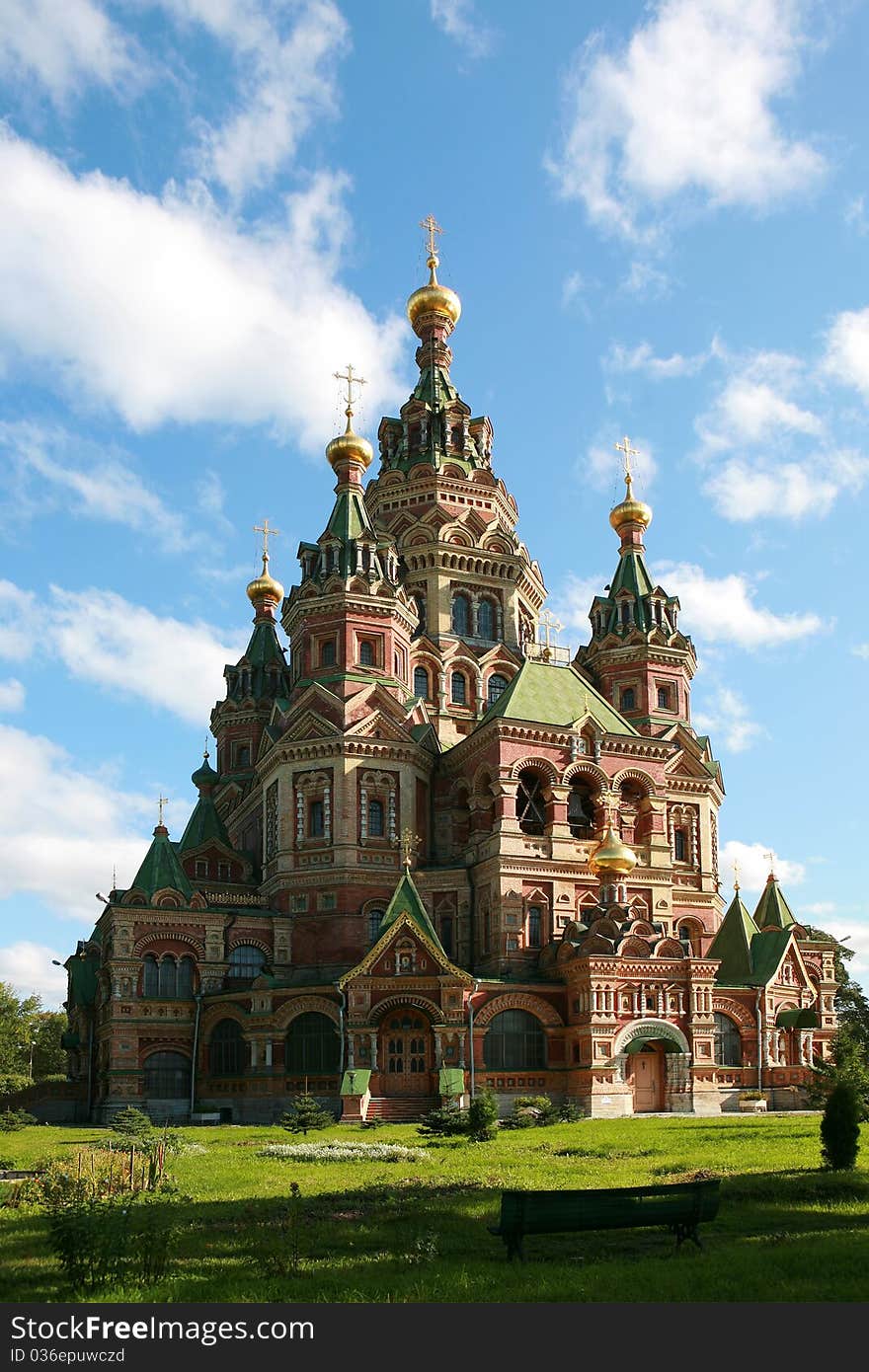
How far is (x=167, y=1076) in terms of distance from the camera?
3944 centimetres

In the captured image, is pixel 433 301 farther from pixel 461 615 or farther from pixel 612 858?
pixel 612 858

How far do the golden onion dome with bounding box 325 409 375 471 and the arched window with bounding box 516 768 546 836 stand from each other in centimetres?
1385

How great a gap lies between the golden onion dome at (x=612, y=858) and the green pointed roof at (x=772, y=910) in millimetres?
8099

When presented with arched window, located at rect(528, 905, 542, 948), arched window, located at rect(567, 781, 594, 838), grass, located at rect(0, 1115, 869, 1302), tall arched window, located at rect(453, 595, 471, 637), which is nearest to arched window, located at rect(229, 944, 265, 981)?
arched window, located at rect(528, 905, 542, 948)

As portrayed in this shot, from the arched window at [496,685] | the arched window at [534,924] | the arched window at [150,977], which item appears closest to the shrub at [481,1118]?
the arched window at [534,924]

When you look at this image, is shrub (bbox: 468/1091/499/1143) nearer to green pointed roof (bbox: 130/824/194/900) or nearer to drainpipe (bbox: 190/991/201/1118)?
drainpipe (bbox: 190/991/201/1118)

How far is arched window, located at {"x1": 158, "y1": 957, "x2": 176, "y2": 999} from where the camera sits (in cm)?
4016

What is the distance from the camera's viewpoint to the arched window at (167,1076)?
39.2 metres

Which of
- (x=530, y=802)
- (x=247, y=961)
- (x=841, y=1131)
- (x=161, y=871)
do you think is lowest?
(x=841, y=1131)

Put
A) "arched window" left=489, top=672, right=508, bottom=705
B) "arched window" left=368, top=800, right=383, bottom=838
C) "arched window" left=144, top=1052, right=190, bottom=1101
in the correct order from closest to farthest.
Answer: "arched window" left=144, top=1052, right=190, bottom=1101, "arched window" left=368, top=800, right=383, bottom=838, "arched window" left=489, top=672, right=508, bottom=705

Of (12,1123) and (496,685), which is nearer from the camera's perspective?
(12,1123)

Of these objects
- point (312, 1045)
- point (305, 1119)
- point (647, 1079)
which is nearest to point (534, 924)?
point (647, 1079)

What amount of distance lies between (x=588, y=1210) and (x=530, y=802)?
2897cm

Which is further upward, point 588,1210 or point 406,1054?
point 588,1210
